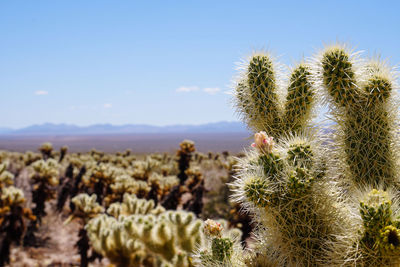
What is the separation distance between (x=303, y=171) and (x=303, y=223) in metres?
0.31

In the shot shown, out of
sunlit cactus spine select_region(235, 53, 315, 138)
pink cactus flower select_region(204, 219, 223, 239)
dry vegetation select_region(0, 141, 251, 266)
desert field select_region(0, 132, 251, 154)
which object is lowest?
desert field select_region(0, 132, 251, 154)

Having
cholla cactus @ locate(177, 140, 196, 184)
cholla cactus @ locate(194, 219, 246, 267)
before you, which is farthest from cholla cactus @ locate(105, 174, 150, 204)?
cholla cactus @ locate(194, 219, 246, 267)

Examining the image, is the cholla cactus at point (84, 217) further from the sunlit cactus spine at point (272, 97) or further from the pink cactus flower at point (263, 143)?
the pink cactus flower at point (263, 143)

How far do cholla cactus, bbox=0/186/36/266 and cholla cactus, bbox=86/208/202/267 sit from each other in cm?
355

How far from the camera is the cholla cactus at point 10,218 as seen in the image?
29.0 feet

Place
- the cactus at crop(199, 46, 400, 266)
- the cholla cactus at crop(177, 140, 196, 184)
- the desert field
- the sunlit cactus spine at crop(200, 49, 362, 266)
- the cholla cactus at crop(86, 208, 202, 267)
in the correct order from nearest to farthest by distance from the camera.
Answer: the cactus at crop(199, 46, 400, 266) < the sunlit cactus spine at crop(200, 49, 362, 266) < the cholla cactus at crop(86, 208, 202, 267) < the cholla cactus at crop(177, 140, 196, 184) < the desert field

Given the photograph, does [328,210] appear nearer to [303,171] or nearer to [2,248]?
[303,171]

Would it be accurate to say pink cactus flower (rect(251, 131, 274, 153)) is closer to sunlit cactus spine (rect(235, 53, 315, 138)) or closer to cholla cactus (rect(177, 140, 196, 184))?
sunlit cactus spine (rect(235, 53, 315, 138))

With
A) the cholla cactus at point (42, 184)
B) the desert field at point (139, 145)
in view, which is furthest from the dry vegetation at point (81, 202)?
the desert field at point (139, 145)

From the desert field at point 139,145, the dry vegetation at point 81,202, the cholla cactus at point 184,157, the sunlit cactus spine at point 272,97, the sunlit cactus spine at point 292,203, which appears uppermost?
the sunlit cactus spine at point 272,97

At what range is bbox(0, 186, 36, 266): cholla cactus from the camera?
8.84m

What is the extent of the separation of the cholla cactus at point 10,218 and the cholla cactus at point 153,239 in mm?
3547

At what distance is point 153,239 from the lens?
18.7ft

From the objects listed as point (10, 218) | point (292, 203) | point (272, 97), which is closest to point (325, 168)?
point (292, 203)
